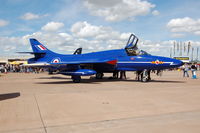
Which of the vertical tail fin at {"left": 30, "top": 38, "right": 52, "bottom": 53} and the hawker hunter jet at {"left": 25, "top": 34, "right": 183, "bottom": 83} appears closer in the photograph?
the hawker hunter jet at {"left": 25, "top": 34, "right": 183, "bottom": 83}

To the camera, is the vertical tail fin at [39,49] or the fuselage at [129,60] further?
the vertical tail fin at [39,49]

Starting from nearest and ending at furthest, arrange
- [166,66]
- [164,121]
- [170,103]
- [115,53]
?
[164,121], [170,103], [166,66], [115,53]

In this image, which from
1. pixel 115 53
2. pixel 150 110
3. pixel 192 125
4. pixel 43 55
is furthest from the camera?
pixel 43 55

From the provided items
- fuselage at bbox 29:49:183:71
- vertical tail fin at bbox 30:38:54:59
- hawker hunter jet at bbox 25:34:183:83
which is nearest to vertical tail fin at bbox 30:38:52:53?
vertical tail fin at bbox 30:38:54:59

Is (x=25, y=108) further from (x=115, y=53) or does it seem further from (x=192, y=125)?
(x=115, y=53)

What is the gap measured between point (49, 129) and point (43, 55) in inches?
595

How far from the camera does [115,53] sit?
15641mm

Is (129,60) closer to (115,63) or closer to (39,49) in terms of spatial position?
(115,63)

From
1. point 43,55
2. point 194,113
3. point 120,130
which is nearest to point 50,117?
point 120,130

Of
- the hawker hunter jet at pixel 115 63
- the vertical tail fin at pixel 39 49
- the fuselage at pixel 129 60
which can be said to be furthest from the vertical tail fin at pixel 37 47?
the hawker hunter jet at pixel 115 63

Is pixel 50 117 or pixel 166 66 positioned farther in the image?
pixel 166 66

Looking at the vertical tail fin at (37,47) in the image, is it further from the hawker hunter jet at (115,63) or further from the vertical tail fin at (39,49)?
the hawker hunter jet at (115,63)

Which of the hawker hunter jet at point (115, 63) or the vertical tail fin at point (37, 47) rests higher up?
the vertical tail fin at point (37, 47)

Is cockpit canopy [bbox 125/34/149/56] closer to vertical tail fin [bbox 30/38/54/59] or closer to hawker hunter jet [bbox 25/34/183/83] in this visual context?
hawker hunter jet [bbox 25/34/183/83]
